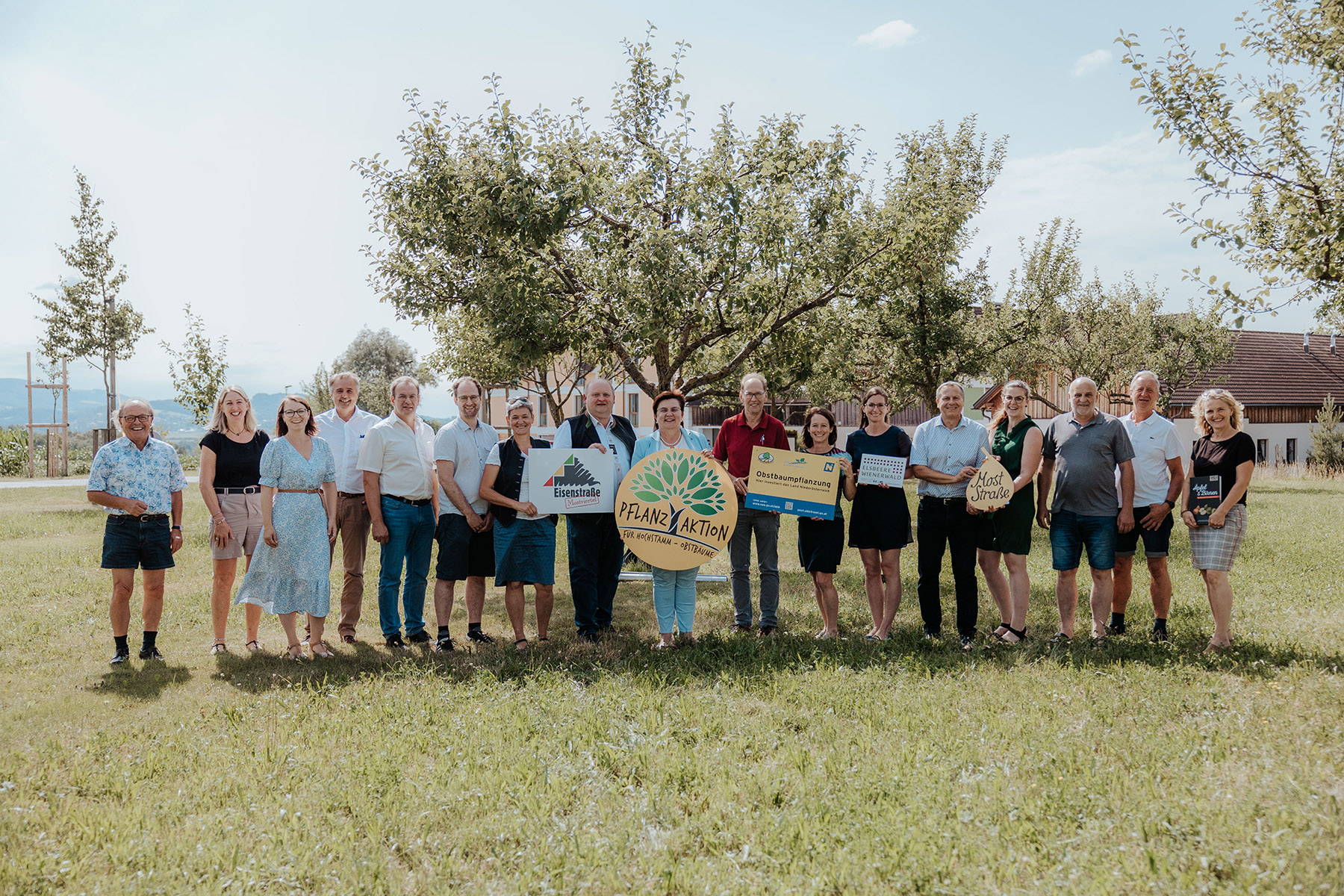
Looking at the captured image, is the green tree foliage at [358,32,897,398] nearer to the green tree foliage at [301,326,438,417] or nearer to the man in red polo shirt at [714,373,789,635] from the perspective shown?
the man in red polo shirt at [714,373,789,635]

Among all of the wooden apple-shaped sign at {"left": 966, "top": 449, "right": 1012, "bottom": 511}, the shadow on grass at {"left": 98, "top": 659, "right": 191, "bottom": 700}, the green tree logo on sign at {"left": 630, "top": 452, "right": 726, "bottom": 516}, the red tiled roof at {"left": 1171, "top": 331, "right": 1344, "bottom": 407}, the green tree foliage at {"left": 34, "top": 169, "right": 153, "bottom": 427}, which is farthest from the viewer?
the red tiled roof at {"left": 1171, "top": 331, "right": 1344, "bottom": 407}

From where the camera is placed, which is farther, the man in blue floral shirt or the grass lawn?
the man in blue floral shirt

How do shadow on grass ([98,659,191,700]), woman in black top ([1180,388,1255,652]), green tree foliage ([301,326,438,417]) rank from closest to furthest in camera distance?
shadow on grass ([98,659,191,700]) < woman in black top ([1180,388,1255,652]) < green tree foliage ([301,326,438,417])

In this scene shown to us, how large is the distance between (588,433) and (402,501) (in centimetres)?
176

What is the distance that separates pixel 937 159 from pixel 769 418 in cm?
1268

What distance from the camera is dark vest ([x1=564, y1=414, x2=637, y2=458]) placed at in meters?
7.45

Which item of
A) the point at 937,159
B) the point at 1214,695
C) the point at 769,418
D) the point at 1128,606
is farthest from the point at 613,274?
the point at 937,159

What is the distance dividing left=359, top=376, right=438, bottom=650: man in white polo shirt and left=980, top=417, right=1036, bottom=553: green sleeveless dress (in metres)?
4.90

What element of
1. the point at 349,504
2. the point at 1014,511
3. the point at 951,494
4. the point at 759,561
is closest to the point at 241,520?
the point at 349,504

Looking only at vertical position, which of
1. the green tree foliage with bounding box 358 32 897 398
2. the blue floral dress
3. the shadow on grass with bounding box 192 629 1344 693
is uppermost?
the green tree foliage with bounding box 358 32 897 398

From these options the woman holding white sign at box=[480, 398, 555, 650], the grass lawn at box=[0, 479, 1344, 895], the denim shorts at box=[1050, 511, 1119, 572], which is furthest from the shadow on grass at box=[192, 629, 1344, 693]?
the denim shorts at box=[1050, 511, 1119, 572]

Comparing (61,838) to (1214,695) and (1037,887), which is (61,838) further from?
(1214,695)

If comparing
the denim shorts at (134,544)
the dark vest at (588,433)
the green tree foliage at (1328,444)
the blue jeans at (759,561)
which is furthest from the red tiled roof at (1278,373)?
the denim shorts at (134,544)

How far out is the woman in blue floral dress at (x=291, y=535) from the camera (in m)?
6.98
